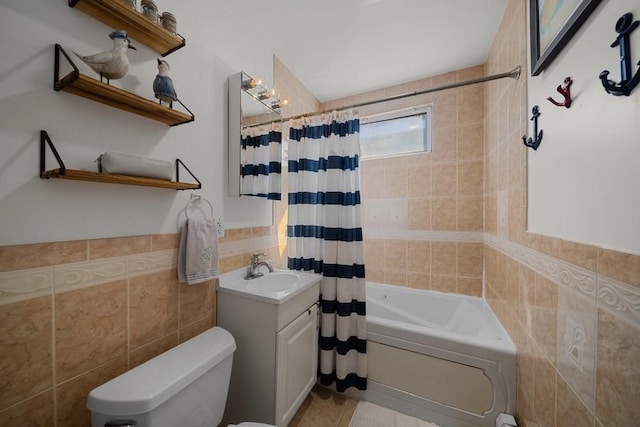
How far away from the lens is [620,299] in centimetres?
56

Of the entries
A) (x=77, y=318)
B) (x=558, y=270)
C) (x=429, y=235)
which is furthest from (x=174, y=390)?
(x=429, y=235)

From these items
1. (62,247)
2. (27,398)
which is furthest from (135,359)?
(62,247)

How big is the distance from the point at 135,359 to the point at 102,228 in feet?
1.88

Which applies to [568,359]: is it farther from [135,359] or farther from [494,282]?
[135,359]

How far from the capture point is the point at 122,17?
33.0 inches

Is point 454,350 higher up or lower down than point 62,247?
lower down

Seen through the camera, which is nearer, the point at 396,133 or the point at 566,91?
the point at 566,91

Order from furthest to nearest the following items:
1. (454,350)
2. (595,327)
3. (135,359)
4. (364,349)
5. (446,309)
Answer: (446,309), (364,349), (454,350), (135,359), (595,327)

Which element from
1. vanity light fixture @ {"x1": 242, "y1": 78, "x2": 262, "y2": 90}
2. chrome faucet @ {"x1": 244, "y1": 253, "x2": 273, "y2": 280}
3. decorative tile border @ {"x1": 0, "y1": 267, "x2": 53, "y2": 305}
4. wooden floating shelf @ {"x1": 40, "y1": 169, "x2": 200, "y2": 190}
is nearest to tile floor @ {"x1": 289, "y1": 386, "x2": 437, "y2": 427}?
chrome faucet @ {"x1": 244, "y1": 253, "x2": 273, "y2": 280}

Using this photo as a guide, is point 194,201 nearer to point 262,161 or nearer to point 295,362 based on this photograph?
point 262,161

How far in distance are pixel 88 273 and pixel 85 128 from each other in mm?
528

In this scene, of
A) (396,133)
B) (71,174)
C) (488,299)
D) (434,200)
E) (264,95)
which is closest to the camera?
(71,174)

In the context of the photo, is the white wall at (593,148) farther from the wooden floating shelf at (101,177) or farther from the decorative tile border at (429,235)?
the wooden floating shelf at (101,177)

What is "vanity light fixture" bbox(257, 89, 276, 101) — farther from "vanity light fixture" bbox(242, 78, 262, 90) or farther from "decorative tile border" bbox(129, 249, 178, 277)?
"decorative tile border" bbox(129, 249, 178, 277)
